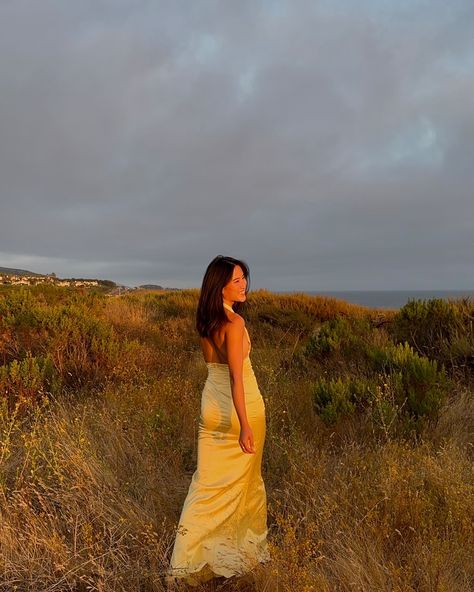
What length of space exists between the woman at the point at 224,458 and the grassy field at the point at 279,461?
144 millimetres

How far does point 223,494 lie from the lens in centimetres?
285

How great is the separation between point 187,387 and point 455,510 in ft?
11.0

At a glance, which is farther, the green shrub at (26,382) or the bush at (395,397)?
the green shrub at (26,382)

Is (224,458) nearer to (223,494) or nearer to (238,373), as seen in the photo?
(223,494)

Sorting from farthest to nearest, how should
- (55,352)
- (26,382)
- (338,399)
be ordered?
(55,352), (26,382), (338,399)

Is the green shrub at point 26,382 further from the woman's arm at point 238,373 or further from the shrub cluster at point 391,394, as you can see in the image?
the woman's arm at point 238,373

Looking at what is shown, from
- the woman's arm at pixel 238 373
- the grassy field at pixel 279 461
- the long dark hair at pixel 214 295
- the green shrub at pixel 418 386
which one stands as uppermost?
the long dark hair at pixel 214 295

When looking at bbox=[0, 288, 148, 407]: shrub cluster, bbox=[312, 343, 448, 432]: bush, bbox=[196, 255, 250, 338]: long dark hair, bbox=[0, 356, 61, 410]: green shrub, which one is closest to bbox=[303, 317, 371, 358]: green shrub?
bbox=[312, 343, 448, 432]: bush

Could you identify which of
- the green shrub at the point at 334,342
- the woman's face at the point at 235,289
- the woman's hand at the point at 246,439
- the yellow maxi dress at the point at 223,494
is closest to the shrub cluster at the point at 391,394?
the green shrub at the point at 334,342

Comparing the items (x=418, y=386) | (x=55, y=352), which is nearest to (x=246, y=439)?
(x=418, y=386)

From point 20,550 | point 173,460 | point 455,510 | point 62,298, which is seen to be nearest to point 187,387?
point 173,460

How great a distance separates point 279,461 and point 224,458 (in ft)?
4.19

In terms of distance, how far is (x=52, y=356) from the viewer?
696 cm

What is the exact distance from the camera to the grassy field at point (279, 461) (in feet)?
8.75
